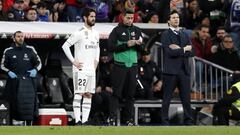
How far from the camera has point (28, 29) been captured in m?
22.6

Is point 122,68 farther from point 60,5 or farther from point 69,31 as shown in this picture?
point 60,5

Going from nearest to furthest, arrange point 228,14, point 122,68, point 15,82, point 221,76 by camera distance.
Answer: point 122,68, point 15,82, point 221,76, point 228,14

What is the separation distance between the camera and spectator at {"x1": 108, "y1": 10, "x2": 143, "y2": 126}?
20.0 meters

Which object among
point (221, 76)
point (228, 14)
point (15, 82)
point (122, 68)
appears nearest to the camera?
point (122, 68)

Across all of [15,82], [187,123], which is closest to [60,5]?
[15,82]

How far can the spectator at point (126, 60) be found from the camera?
20047mm

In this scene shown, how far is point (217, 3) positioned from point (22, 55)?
23.7 feet

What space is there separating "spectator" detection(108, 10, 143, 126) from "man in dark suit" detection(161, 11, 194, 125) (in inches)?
27.1

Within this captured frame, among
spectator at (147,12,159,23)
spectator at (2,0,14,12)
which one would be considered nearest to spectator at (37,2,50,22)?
spectator at (2,0,14,12)

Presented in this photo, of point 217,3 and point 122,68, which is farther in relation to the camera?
point 217,3

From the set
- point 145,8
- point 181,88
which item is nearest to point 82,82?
point 181,88

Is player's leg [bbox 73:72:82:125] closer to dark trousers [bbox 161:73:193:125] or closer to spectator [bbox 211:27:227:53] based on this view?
dark trousers [bbox 161:73:193:125]

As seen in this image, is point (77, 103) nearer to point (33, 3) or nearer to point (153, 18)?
point (33, 3)

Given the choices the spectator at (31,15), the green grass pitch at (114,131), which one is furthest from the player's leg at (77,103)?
the spectator at (31,15)
